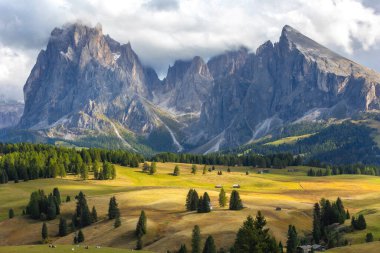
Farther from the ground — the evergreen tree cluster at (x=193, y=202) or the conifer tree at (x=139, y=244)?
the evergreen tree cluster at (x=193, y=202)

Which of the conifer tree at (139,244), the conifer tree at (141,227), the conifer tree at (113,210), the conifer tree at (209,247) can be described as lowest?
the conifer tree at (139,244)

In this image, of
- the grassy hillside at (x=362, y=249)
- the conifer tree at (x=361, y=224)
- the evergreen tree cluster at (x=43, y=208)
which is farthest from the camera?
the evergreen tree cluster at (x=43, y=208)

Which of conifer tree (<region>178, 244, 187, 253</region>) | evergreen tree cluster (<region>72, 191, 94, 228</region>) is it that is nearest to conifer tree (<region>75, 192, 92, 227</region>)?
evergreen tree cluster (<region>72, 191, 94, 228</region>)

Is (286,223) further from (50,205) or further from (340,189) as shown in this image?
(340,189)

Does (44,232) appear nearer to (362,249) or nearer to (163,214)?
(163,214)

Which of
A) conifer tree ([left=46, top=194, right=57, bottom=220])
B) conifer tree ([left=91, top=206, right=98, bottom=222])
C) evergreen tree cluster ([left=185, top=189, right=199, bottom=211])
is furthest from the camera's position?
conifer tree ([left=46, top=194, right=57, bottom=220])

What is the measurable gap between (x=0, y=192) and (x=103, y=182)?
4158 centimetres

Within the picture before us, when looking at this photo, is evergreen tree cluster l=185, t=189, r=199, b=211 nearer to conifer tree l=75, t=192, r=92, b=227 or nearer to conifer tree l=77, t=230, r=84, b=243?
conifer tree l=75, t=192, r=92, b=227

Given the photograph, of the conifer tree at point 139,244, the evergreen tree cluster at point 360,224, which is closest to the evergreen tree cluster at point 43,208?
the conifer tree at point 139,244

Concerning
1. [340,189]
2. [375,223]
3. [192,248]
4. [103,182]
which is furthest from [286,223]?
[103,182]

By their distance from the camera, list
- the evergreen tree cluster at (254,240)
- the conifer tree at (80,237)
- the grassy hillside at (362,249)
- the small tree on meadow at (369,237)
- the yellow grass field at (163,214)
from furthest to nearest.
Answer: the conifer tree at (80,237) → the yellow grass field at (163,214) → the small tree on meadow at (369,237) → the grassy hillside at (362,249) → the evergreen tree cluster at (254,240)

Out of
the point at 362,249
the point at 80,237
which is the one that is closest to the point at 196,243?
the point at 362,249

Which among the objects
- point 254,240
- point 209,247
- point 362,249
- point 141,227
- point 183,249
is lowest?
point 183,249

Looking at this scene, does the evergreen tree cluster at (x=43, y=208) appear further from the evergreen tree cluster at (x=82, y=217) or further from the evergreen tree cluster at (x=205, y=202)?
the evergreen tree cluster at (x=205, y=202)
